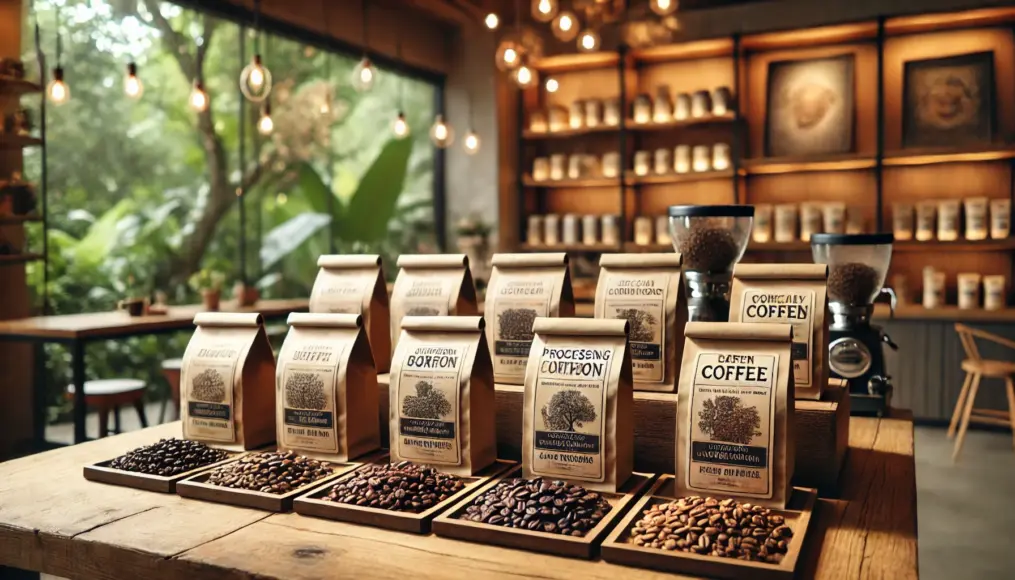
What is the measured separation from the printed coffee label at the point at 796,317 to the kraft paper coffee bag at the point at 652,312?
111 millimetres

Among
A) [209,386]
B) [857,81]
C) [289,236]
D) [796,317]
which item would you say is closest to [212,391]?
[209,386]

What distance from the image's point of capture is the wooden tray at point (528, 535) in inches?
36.6

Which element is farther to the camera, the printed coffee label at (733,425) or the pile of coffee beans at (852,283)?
Result: the pile of coffee beans at (852,283)

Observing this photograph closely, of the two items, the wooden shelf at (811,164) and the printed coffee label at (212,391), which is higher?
the wooden shelf at (811,164)

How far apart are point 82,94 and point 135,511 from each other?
4.62 metres

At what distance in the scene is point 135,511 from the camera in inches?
44.1

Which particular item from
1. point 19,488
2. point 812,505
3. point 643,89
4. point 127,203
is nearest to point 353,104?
point 127,203

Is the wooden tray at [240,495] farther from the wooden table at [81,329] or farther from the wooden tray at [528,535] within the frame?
the wooden table at [81,329]

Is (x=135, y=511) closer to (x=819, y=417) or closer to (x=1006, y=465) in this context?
(x=819, y=417)

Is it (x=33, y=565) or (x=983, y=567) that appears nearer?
(x=33, y=565)

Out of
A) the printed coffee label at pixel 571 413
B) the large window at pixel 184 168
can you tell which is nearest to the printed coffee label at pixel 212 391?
the printed coffee label at pixel 571 413

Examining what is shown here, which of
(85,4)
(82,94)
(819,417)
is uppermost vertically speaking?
(85,4)

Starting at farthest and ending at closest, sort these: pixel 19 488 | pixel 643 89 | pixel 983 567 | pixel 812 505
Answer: pixel 643 89
pixel 983 567
pixel 19 488
pixel 812 505

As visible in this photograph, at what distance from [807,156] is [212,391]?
4.87 metres
